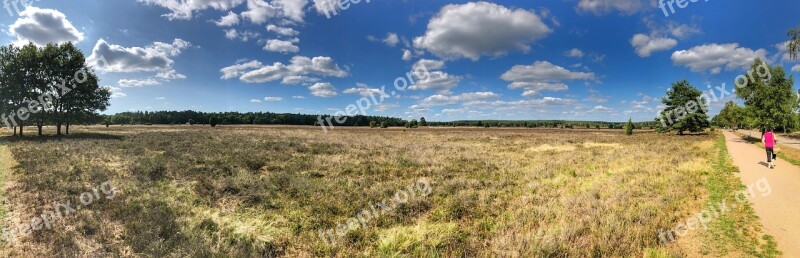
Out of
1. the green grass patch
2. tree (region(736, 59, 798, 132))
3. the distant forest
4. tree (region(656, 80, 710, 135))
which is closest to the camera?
the green grass patch

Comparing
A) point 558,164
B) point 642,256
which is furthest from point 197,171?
point 558,164

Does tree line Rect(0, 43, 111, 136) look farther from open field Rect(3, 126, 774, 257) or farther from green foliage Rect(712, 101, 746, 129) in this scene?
green foliage Rect(712, 101, 746, 129)

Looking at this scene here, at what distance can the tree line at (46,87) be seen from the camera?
35.0 metres

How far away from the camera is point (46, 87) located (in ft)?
128

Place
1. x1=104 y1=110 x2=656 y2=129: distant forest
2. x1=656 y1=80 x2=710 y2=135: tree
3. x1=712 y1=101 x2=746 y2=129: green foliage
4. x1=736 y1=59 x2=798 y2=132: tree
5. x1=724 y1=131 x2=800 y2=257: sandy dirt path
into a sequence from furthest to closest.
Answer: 1. x1=104 y1=110 x2=656 y2=129: distant forest
2. x1=656 y1=80 x2=710 y2=135: tree
3. x1=712 y1=101 x2=746 y2=129: green foliage
4. x1=736 y1=59 x2=798 y2=132: tree
5. x1=724 y1=131 x2=800 y2=257: sandy dirt path

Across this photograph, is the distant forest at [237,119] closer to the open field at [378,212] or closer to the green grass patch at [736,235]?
the open field at [378,212]

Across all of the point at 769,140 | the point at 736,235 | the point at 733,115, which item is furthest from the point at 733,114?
the point at 736,235

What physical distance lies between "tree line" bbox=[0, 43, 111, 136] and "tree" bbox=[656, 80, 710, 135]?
87.4 metres

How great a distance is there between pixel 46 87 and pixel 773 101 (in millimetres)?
80292

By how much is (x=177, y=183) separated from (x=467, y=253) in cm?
1158

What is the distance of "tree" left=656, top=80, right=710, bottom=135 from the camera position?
5331cm

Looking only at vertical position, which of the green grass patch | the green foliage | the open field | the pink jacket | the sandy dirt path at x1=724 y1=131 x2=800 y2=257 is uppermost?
the green foliage

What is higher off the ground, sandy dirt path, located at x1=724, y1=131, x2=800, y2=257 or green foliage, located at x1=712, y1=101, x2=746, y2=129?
green foliage, located at x1=712, y1=101, x2=746, y2=129

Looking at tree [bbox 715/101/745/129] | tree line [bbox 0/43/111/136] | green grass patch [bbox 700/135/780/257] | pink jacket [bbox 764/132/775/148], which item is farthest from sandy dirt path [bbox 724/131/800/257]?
tree line [bbox 0/43/111/136]
